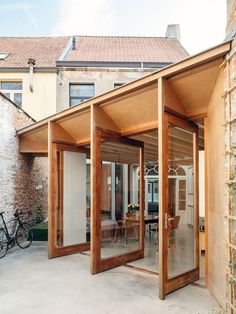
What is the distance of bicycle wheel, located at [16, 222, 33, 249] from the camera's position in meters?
8.21

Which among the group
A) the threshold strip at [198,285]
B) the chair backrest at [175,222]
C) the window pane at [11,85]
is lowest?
the threshold strip at [198,285]

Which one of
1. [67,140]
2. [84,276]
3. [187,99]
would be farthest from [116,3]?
[84,276]

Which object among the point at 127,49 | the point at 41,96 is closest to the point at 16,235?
the point at 41,96

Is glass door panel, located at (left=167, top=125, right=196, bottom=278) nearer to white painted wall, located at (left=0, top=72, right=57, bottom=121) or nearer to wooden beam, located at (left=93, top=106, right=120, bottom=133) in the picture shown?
wooden beam, located at (left=93, top=106, right=120, bottom=133)

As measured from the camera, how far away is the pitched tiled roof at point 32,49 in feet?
41.3

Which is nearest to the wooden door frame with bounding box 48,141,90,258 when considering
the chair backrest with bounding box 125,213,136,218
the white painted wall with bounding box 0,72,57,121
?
the chair backrest with bounding box 125,213,136,218

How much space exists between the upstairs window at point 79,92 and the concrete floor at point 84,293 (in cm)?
770

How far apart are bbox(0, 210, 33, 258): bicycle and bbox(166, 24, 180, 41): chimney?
11.8 m

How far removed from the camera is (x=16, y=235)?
7.96 metres

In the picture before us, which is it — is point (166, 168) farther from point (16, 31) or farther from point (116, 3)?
point (16, 31)

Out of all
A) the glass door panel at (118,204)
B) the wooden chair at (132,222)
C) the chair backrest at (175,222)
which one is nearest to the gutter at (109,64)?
the glass door panel at (118,204)

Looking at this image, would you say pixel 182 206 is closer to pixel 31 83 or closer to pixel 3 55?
pixel 31 83

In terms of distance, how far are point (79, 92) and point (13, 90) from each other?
2.69 m

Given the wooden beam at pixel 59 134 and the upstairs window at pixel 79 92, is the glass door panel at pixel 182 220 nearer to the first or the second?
the wooden beam at pixel 59 134
